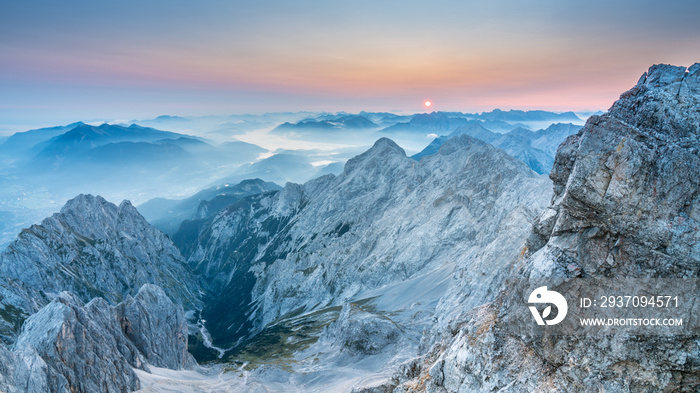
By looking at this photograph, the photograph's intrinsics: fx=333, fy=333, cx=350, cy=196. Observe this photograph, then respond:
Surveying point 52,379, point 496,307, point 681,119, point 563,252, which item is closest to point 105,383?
point 52,379

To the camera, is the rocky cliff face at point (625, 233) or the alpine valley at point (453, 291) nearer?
the rocky cliff face at point (625, 233)

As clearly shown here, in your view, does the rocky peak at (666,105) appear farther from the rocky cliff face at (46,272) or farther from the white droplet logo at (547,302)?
the rocky cliff face at (46,272)

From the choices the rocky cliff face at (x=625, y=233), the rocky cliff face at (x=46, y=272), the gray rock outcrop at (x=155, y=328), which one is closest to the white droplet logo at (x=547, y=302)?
the rocky cliff face at (x=625, y=233)

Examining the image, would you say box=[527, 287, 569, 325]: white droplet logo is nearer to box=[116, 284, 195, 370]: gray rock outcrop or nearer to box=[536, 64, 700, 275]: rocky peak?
box=[536, 64, 700, 275]: rocky peak

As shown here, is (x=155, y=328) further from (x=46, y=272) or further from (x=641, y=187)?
(x=641, y=187)

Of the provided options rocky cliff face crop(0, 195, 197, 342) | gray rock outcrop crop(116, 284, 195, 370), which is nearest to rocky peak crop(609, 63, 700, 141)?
gray rock outcrop crop(116, 284, 195, 370)

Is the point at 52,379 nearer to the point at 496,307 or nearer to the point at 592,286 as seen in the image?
the point at 496,307

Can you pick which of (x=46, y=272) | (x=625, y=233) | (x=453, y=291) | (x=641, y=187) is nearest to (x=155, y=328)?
(x=46, y=272)
